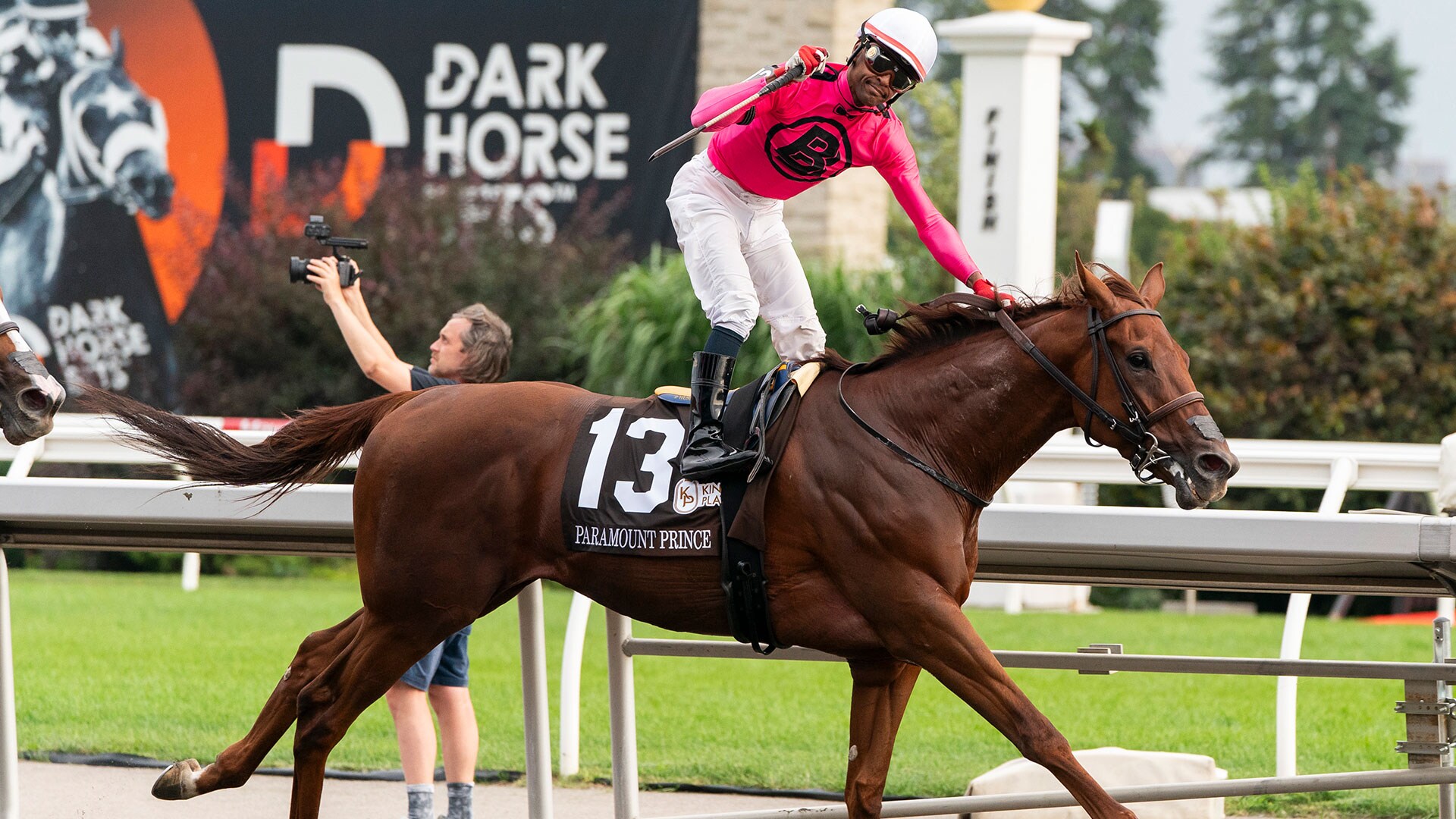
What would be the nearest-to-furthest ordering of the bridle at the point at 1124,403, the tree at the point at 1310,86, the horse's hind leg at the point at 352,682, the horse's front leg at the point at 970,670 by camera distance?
the horse's front leg at the point at 970,670 < the bridle at the point at 1124,403 < the horse's hind leg at the point at 352,682 < the tree at the point at 1310,86

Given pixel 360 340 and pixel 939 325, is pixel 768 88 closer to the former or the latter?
pixel 939 325

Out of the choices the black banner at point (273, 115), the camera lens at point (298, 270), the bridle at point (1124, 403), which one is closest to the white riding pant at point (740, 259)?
the bridle at point (1124, 403)

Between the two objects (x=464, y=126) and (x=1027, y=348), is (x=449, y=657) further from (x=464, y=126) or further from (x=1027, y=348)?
(x=464, y=126)

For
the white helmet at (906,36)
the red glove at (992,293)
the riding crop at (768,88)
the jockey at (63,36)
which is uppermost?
the jockey at (63,36)

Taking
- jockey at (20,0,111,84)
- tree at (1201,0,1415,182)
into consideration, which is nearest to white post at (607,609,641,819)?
jockey at (20,0,111,84)

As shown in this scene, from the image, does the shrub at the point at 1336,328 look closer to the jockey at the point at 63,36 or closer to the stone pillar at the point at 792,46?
the stone pillar at the point at 792,46

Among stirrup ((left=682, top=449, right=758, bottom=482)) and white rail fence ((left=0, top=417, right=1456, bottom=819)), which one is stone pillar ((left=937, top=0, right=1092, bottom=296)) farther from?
stirrup ((left=682, top=449, right=758, bottom=482))

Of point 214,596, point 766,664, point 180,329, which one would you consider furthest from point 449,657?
point 180,329

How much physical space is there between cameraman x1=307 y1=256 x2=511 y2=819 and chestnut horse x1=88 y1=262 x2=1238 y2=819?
611mm

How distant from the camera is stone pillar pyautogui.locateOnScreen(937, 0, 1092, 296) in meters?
11.3

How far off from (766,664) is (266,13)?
28.8 ft

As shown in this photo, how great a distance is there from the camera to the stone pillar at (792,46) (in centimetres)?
1476

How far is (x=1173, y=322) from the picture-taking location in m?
12.5

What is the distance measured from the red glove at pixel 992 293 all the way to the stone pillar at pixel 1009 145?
22.6ft
